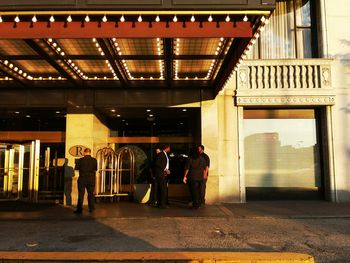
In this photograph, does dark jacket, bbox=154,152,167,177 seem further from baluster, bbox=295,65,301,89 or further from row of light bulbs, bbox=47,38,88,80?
baluster, bbox=295,65,301,89

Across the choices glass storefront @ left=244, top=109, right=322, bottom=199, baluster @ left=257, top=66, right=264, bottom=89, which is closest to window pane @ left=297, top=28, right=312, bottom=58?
baluster @ left=257, top=66, right=264, bottom=89

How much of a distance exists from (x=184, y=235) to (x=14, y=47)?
5.75m

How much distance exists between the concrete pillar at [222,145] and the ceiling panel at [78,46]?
4.48 meters

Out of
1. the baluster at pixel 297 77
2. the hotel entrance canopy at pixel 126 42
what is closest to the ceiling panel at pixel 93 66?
the hotel entrance canopy at pixel 126 42

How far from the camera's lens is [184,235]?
7.55 metres

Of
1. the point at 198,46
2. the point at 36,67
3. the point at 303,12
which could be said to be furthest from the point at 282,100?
the point at 36,67

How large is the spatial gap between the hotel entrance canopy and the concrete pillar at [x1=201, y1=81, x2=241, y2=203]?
23.5 inches

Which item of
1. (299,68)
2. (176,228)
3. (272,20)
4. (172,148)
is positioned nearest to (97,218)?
(176,228)

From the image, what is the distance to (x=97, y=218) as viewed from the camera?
9.44m

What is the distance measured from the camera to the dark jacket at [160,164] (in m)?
11.1

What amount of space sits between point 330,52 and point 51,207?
10160 mm

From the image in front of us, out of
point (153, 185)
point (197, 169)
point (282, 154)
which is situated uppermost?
point (282, 154)

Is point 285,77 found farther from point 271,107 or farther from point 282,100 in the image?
point 271,107

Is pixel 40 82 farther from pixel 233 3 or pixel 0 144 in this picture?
pixel 233 3
